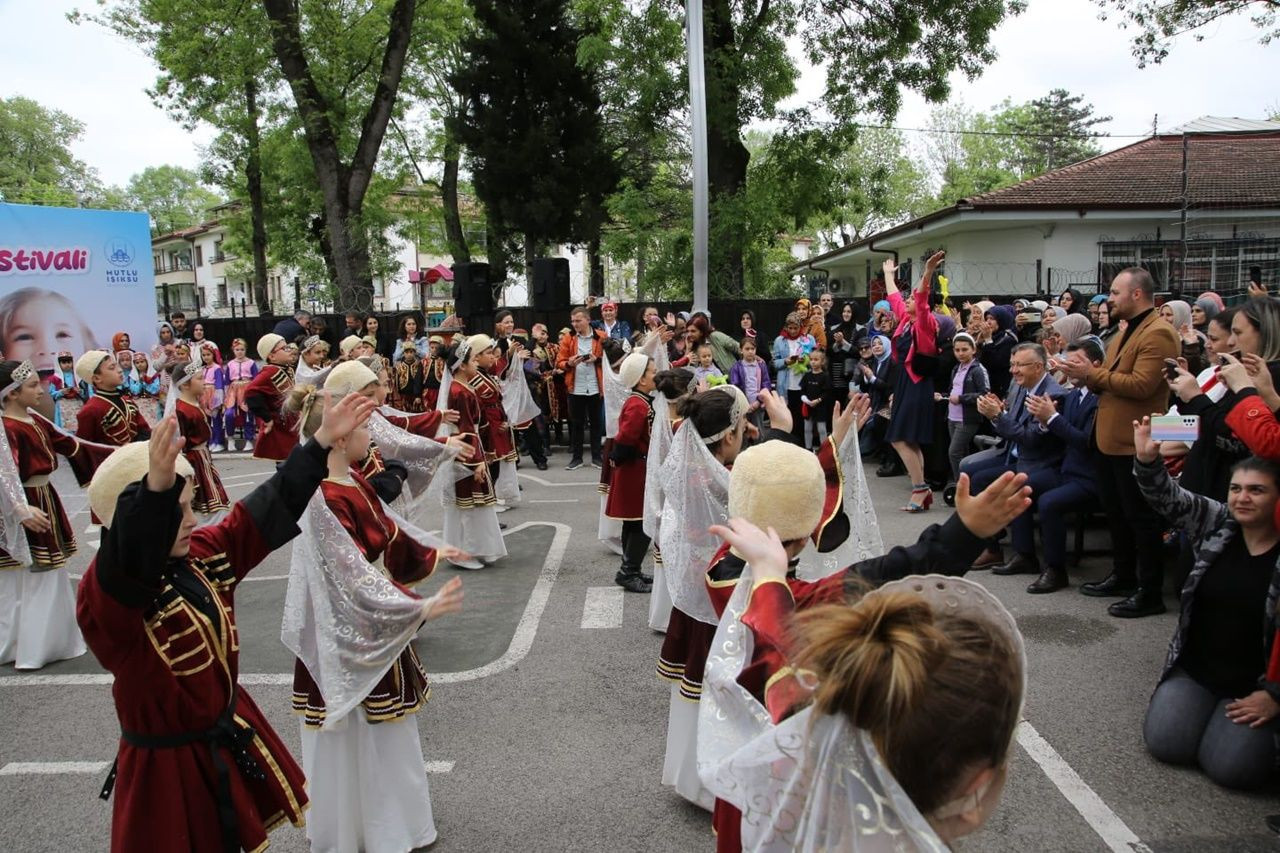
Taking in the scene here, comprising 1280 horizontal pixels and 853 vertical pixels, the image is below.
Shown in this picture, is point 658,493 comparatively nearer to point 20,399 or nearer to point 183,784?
point 183,784

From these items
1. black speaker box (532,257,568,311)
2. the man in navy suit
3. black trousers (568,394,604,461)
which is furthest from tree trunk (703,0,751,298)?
the man in navy suit

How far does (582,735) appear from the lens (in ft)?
15.6

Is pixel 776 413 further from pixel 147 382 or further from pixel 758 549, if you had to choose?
pixel 147 382

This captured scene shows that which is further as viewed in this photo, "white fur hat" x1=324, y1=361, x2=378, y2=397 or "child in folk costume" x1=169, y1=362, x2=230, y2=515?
"child in folk costume" x1=169, y1=362, x2=230, y2=515

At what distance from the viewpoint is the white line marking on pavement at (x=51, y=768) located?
14.8 feet

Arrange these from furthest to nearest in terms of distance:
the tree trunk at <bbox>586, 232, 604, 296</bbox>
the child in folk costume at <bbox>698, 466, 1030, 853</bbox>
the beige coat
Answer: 1. the tree trunk at <bbox>586, 232, 604, 296</bbox>
2. the beige coat
3. the child in folk costume at <bbox>698, 466, 1030, 853</bbox>

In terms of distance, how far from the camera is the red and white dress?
6.77 meters

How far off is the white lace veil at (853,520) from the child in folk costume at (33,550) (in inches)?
192

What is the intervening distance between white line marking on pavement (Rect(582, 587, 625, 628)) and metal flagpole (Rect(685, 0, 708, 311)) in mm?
5552

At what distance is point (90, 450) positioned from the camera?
6.36 m

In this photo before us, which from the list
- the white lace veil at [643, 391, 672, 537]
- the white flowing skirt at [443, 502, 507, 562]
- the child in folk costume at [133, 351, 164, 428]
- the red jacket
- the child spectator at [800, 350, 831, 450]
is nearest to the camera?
the white lace veil at [643, 391, 672, 537]

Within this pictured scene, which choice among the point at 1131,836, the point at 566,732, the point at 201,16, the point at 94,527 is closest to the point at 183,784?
the point at 566,732

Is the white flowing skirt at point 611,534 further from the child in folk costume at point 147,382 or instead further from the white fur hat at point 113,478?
the child in folk costume at point 147,382

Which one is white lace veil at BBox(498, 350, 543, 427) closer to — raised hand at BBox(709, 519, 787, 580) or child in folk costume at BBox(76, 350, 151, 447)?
child in folk costume at BBox(76, 350, 151, 447)
